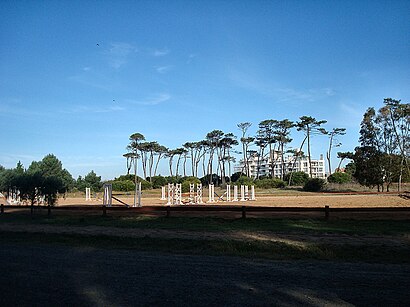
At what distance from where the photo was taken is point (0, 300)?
575cm

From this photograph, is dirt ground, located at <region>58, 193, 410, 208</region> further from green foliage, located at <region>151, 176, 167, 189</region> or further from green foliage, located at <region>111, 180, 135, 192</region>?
green foliage, located at <region>151, 176, 167, 189</region>

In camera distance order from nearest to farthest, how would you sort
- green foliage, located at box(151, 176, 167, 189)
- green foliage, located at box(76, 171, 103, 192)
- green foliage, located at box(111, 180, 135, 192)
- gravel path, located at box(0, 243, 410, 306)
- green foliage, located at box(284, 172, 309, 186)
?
gravel path, located at box(0, 243, 410, 306) < green foliage, located at box(111, 180, 135, 192) < green foliage, located at box(284, 172, 309, 186) < green foliage, located at box(151, 176, 167, 189) < green foliage, located at box(76, 171, 103, 192)

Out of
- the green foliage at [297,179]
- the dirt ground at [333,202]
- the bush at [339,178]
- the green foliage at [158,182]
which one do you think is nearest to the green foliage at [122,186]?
the green foliage at [158,182]

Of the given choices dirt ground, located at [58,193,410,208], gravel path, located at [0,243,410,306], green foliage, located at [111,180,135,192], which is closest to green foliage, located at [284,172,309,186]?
green foliage, located at [111,180,135,192]

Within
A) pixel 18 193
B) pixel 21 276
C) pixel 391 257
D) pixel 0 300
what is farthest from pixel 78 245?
pixel 18 193

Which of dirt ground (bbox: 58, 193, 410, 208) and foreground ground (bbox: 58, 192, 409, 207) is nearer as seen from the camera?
dirt ground (bbox: 58, 193, 410, 208)

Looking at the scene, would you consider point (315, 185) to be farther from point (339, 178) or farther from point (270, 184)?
point (270, 184)

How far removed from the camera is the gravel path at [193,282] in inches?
225

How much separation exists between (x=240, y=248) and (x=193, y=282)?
466 cm

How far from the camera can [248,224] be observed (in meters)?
17.8

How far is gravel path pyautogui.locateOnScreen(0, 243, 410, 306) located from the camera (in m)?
5.72

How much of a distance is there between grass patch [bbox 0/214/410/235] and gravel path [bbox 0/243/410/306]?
6.63m

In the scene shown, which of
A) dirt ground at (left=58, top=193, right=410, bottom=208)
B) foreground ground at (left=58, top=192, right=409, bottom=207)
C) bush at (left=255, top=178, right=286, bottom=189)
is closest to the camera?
dirt ground at (left=58, top=193, right=410, bottom=208)

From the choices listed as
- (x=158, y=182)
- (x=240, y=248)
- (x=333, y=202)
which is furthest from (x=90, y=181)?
(x=240, y=248)
